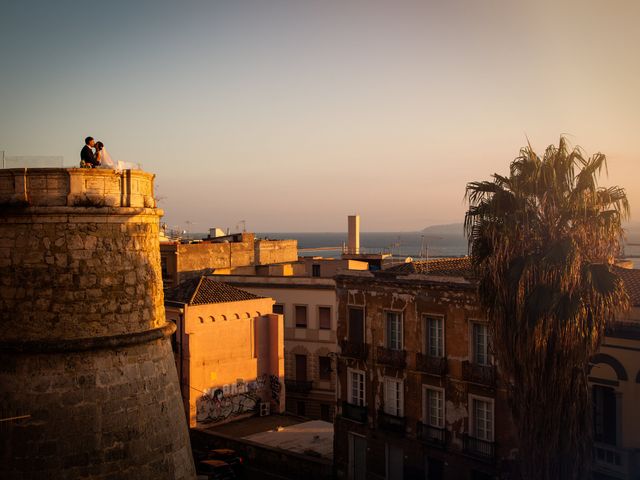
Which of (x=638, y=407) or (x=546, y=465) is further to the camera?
(x=638, y=407)

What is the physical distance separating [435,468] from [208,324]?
1497 cm

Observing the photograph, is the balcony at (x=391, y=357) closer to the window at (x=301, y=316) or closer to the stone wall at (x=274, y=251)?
the window at (x=301, y=316)

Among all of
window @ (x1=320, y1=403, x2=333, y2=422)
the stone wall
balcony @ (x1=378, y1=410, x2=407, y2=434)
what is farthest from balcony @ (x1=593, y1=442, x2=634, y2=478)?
the stone wall

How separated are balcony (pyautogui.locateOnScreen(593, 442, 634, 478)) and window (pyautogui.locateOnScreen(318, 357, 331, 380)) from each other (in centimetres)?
2733

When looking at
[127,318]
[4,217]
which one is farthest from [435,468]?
[4,217]

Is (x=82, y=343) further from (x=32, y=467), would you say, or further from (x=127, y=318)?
(x=32, y=467)

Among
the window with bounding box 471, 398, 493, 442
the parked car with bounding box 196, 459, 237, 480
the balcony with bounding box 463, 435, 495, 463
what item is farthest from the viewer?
the parked car with bounding box 196, 459, 237, 480

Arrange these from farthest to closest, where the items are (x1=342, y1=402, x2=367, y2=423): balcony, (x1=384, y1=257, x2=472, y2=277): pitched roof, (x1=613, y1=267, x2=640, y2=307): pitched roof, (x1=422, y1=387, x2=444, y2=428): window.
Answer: (x1=342, y1=402, x2=367, y2=423): balcony, (x1=384, y1=257, x2=472, y2=277): pitched roof, (x1=422, y1=387, x2=444, y2=428): window, (x1=613, y1=267, x2=640, y2=307): pitched roof

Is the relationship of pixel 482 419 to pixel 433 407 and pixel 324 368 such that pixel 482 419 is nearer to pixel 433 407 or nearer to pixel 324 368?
pixel 433 407

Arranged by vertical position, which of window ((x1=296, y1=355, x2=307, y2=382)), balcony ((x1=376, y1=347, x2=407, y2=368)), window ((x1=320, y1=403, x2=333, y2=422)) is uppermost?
balcony ((x1=376, y1=347, x2=407, y2=368))

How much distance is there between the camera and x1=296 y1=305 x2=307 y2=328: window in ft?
151

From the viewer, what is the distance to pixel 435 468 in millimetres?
25328

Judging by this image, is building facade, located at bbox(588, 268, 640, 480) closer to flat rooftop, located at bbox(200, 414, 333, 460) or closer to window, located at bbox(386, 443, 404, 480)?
window, located at bbox(386, 443, 404, 480)

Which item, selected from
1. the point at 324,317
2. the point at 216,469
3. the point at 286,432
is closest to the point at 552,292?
the point at 216,469
